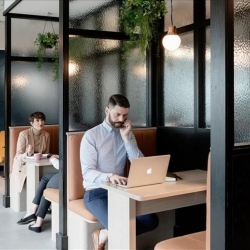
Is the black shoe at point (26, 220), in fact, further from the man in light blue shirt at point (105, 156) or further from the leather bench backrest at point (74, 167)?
the man in light blue shirt at point (105, 156)

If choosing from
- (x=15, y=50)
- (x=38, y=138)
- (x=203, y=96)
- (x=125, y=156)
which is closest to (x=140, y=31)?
(x=203, y=96)

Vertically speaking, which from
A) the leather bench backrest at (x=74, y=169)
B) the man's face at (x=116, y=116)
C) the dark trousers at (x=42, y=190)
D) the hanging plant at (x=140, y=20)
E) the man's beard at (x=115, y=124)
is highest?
the hanging plant at (x=140, y=20)

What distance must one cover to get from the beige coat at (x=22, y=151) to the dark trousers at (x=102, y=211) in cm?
Answer: 195

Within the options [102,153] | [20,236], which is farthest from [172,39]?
[20,236]

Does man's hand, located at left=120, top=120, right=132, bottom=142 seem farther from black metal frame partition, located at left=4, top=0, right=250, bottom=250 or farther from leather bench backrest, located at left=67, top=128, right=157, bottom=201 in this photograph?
black metal frame partition, located at left=4, top=0, right=250, bottom=250

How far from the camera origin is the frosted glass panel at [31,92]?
221 inches

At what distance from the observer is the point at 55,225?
3.90m

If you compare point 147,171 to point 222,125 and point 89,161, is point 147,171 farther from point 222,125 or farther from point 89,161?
point 222,125

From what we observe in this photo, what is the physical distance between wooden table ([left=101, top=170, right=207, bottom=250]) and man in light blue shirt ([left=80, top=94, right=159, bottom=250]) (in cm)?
29

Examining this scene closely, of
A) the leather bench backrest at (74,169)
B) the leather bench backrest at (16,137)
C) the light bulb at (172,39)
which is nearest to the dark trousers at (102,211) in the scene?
the leather bench backrest at (74,169)

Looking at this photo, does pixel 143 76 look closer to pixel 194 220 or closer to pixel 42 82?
pixel 194 220

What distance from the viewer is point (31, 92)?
18.8 ft

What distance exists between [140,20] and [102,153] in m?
1.48

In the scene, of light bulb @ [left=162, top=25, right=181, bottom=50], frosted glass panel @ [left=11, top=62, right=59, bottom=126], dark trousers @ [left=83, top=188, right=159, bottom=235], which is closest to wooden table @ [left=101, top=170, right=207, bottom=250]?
dark trousers @ [left=83, top=188, right=159, bottom=235]
